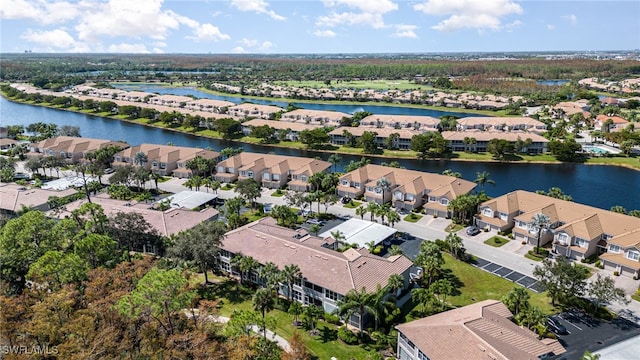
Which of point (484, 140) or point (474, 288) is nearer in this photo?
point (474, 288)

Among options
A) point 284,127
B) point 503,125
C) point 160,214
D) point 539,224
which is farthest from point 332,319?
point 503,125

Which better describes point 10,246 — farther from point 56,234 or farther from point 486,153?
point 486,153

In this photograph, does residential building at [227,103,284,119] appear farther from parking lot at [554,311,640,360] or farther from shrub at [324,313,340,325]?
parking lot at [554,311,640,360]

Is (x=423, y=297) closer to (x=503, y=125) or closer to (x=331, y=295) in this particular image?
(x=331, y=295)

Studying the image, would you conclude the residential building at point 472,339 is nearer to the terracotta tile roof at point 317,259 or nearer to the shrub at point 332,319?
the shrub at point 332,319

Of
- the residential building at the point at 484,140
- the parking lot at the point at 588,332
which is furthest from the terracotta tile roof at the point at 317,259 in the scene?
the residential building at the point at 484,140

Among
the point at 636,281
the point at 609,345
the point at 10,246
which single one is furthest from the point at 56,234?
the point at 636,281
